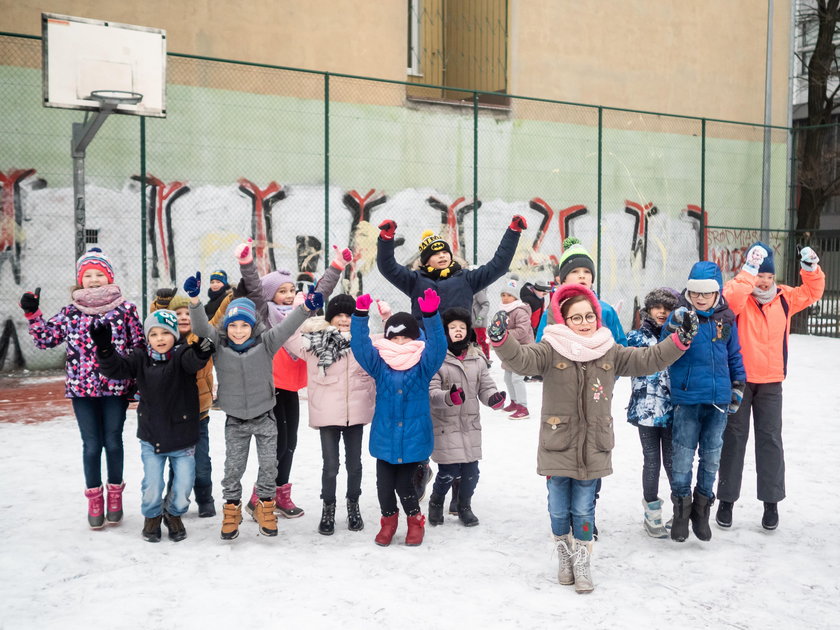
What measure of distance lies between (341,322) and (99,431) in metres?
1.57

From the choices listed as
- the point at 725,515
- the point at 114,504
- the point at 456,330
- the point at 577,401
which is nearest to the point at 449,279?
the point at 456,330

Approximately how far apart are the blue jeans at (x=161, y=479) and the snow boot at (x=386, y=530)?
1108 mm

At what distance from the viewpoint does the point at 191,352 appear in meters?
4.60

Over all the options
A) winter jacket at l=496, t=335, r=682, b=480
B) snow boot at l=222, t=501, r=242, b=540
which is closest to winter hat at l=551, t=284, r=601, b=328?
winter jacket at l=496, t=335, r=682, b=480

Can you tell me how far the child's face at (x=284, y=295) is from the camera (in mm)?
5395

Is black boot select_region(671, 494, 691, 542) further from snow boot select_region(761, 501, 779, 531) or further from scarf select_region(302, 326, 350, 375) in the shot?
scarf select_region(302, 326, 350, 375)

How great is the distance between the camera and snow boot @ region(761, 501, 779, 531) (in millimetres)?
4930

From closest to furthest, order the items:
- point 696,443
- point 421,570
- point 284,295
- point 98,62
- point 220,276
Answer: point 421,570, point 696,443, point 284,295, point 220,276, point 98,62

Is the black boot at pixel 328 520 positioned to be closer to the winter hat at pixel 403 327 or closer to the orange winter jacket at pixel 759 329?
the winter hat at pixel 403 327

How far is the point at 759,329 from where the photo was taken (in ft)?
16.4

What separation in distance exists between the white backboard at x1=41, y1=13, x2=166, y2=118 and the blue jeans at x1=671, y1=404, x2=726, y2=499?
24.5 ft

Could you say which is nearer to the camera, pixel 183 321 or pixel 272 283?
pixel 183 321

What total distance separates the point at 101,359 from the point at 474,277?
239 cm

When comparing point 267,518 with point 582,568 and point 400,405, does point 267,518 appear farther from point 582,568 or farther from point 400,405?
point 582,568
